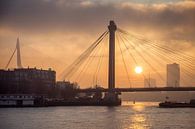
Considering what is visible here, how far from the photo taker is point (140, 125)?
54.6 m

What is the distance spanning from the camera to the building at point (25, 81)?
437 ft

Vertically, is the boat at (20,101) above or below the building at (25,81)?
below

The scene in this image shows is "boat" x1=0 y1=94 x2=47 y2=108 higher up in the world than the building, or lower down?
lower down

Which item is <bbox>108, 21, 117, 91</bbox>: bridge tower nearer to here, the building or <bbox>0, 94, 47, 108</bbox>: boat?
<bbox>0, 94, 47, 108</bbox>: boat

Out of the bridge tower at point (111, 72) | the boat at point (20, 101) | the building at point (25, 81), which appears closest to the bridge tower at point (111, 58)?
the bridge tower at point (111, 72)

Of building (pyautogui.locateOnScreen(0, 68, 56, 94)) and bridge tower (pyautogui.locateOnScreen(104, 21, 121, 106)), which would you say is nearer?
bridge tower (pyautogui.locateOnScreen(104, 21, 121, 106))

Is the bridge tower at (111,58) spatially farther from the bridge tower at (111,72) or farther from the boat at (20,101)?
the boat at (20,101)

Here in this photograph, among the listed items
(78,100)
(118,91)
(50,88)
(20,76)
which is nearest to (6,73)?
(20,76)

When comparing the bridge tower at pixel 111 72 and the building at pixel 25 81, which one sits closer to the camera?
the bridge tower at pixel 111 72

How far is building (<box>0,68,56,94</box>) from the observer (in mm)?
133125

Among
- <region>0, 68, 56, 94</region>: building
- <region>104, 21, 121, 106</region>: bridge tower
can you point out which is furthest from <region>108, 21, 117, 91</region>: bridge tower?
<region>0, 68, 56, 94</region>: building

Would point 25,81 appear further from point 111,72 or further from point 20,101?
point 111,72

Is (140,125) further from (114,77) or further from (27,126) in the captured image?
(114,77)

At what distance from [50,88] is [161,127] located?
91.7 m
